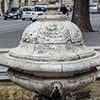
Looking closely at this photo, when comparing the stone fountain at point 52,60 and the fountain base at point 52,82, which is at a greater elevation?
the stone fountain at point 52,60

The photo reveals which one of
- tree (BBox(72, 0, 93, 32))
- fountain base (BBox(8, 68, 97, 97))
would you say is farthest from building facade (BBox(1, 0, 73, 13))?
fountain base (BBox(8, 68, 97, 97))

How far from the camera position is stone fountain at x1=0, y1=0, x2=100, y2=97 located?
314cm

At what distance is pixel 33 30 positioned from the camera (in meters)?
3.41

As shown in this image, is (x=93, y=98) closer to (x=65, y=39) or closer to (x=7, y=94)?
(x=7, y=94)

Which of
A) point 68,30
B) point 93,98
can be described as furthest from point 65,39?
point 93,98

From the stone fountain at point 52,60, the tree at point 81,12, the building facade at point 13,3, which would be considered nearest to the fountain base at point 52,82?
the stone fountain at point 52,60

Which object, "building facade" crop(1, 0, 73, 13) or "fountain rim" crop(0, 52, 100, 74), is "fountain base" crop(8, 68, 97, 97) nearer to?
"fountain rim" crop(0, 52, 100, 74)

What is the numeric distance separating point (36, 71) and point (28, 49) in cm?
37

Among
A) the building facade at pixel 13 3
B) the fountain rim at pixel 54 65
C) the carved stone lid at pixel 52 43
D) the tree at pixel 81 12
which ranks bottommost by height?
the building facade at pixel 13 3

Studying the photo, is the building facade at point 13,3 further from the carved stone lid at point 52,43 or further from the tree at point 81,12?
the carved stone lid at point 52,43

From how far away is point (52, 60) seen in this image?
3184 mm

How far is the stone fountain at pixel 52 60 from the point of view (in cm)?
314

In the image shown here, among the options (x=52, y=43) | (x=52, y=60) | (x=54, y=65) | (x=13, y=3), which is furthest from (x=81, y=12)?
(x=13, y=3)

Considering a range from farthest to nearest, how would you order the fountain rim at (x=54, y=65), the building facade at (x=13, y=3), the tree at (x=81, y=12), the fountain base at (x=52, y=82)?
1. the building facade at (x=13, y=3)
2. the tree at (x=81, y=12)
3. the fountain base at (x=52, y=82)
4. the fountain rim at (x=54, y=65)
